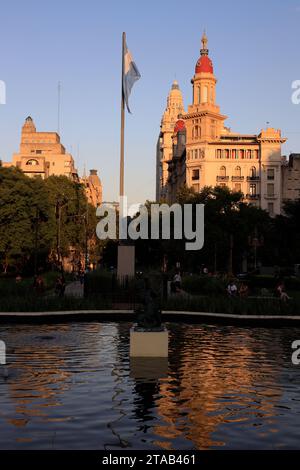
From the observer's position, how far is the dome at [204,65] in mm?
122250

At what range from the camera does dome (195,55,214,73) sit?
12225 cm

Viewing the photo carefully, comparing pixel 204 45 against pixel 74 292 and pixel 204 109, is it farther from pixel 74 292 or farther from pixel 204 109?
pixel 74 292

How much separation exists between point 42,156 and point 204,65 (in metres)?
47.3

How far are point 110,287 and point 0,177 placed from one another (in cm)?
4037

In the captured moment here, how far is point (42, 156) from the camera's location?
15175cm

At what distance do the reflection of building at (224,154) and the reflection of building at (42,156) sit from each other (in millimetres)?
29483

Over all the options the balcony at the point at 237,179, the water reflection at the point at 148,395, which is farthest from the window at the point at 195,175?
the water reflection at the point at 148,395

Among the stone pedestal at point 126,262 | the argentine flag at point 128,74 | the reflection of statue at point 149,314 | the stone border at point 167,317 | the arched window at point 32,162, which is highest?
the arched window at point 32,162

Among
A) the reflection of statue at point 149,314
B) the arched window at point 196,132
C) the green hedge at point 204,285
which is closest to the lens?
the reflection of statue at point 149,314

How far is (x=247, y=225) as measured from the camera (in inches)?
2958

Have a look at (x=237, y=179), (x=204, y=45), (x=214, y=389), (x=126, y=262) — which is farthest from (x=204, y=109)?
(x=214, y=389)

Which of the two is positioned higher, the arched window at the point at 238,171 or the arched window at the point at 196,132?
the arched window at the point at 196,132

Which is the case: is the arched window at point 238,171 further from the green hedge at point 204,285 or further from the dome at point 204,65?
the green hedge at point 204,285
